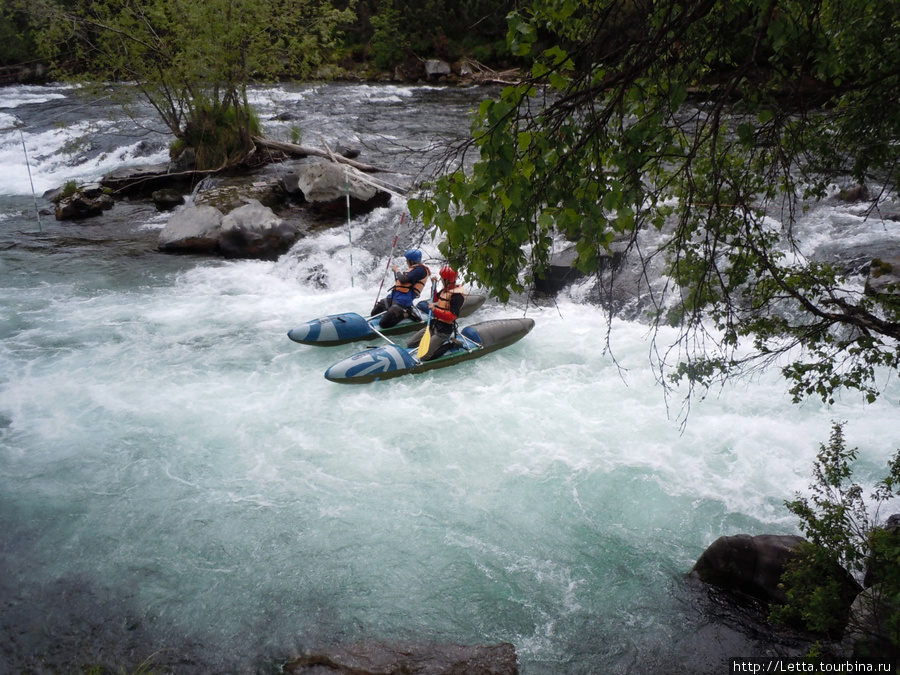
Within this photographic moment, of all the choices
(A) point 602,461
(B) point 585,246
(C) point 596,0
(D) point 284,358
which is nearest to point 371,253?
(D) point 284,358

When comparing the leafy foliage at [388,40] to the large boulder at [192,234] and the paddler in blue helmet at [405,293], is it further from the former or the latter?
the paddler in blue helmet at [405,293]

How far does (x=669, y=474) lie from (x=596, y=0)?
3928mm

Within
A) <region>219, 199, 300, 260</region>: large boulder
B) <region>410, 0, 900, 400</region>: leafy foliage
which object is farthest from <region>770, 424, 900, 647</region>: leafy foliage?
<region>219, 199, 300, 260</region>: large boulder

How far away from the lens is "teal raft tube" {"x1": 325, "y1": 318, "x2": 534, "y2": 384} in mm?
6617

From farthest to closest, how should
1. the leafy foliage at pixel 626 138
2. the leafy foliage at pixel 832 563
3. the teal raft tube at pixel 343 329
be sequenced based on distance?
the teal raft tube at pixel 343 329
the leafy foliage at pixel 832 563
the leafy foliage at pixel 626 138

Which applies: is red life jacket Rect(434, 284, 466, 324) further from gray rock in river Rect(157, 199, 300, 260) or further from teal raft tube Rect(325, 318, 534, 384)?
gray rock in river Rect(157, 199, 300, 260)

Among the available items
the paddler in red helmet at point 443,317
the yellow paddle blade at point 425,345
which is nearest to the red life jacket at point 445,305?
the paddler in red helmet at point 443,317

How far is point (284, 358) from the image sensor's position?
7391mm

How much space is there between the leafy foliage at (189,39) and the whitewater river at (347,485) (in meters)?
5.35

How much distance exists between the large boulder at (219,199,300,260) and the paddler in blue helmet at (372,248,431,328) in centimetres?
320

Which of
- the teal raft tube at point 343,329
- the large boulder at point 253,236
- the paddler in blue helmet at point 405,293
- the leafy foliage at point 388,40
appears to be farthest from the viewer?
the leafy foliage at point 388,40

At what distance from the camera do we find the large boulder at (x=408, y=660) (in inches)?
138

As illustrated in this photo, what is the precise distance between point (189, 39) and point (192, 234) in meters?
4.12

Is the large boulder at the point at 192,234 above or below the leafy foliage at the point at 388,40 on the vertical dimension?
below
